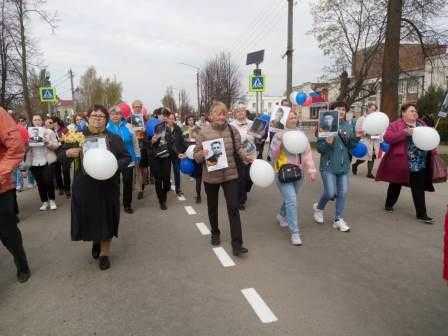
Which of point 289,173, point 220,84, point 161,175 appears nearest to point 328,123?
point 289,173

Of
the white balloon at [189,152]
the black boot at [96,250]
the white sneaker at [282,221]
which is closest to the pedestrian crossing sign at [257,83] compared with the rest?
the white balloon at [189,152]

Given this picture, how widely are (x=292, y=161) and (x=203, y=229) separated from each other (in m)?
1.84

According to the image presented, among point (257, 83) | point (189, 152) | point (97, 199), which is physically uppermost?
point (257, 83)

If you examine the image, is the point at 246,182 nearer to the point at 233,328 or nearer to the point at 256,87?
the point at 233,328

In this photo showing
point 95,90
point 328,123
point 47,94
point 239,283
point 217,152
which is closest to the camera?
point 239,283

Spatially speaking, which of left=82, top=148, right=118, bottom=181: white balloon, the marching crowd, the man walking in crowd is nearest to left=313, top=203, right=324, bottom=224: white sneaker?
the marching crowd

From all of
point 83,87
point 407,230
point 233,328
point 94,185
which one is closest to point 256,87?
point 407,230

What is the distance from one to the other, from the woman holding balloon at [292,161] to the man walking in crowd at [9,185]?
123 inches

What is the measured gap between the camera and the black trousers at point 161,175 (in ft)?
25.9

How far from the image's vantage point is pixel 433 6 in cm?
1680

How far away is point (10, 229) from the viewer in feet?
14.5

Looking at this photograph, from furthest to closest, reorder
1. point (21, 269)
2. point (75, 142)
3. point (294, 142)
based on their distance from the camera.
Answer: point (294, 142), point (75, 142), point (21, 269)

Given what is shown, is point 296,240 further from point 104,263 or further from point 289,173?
point 104,263

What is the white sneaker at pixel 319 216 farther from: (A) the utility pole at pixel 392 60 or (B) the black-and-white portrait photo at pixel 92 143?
(A) the utility pole at pixel 392 60
